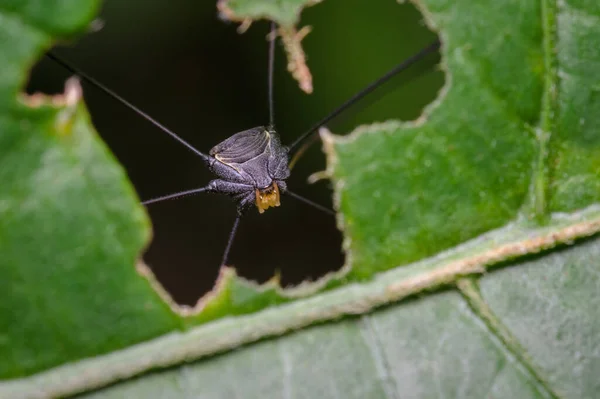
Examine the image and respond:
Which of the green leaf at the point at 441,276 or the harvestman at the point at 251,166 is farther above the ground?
the harvestman at the point at 251,166

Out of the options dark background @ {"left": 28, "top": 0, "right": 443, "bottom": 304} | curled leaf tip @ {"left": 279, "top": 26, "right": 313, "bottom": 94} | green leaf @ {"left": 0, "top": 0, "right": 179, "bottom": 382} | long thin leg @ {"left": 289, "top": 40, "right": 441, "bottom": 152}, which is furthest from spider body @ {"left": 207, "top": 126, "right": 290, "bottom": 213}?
green leaf @ {"left": 0, "top": 0, "right": 179, "bottom": 382}

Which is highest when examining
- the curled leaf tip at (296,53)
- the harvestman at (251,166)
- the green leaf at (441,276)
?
the curled leaf tip at (296,53)

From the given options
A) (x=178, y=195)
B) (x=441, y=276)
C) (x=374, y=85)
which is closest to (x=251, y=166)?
(x=178, y=195)

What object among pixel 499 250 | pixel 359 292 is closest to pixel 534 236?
pixel 499 250

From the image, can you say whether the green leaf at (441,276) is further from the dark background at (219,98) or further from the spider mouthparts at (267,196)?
the spider mouthparts at (267,196)

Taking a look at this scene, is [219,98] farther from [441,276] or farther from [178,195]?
[441,276]

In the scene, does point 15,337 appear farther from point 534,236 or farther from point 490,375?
point 534,236

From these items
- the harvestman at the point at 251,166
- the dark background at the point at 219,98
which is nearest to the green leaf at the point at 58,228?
the harvestman at the point at 251,166
